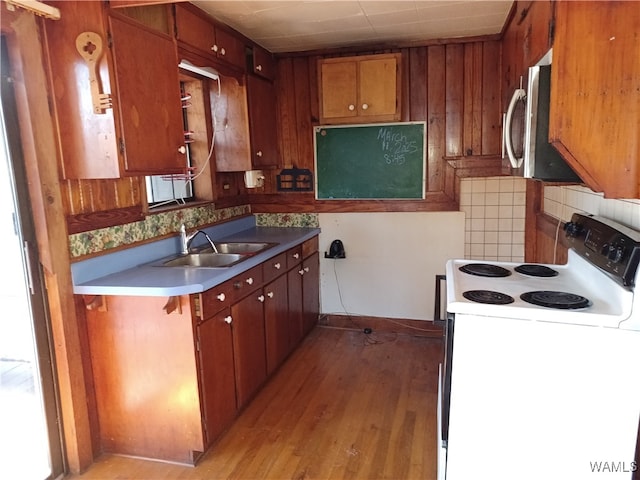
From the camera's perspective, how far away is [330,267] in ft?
12.8

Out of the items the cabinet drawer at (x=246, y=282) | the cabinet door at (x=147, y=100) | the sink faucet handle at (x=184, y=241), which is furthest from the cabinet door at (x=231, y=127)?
the cabinet drawer at (x=246, y=282)

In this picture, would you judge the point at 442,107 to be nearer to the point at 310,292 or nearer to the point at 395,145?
the point at 395,145

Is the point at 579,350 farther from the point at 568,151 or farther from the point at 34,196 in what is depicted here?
the point at 34,196

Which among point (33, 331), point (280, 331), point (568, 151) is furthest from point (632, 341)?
point (33, 331)

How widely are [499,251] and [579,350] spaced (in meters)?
2.21

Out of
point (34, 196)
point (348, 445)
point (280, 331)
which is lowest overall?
point (348, 445)

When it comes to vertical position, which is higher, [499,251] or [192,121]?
[192,121]

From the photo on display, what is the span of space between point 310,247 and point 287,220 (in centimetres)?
A: 38

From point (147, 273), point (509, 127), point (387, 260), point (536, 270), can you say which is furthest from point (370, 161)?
point (147, 273)

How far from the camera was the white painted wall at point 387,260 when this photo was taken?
3604mm

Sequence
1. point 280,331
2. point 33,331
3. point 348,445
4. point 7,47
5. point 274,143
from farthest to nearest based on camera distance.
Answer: point 274,143
point 280,331
point 348,445
point 33,331
point 7,47

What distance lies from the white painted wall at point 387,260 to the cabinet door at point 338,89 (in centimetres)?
87

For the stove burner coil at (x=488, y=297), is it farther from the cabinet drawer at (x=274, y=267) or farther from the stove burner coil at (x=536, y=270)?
the cabinet drawer at (x=274, y=267)

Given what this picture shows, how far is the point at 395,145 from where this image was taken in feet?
11.7
